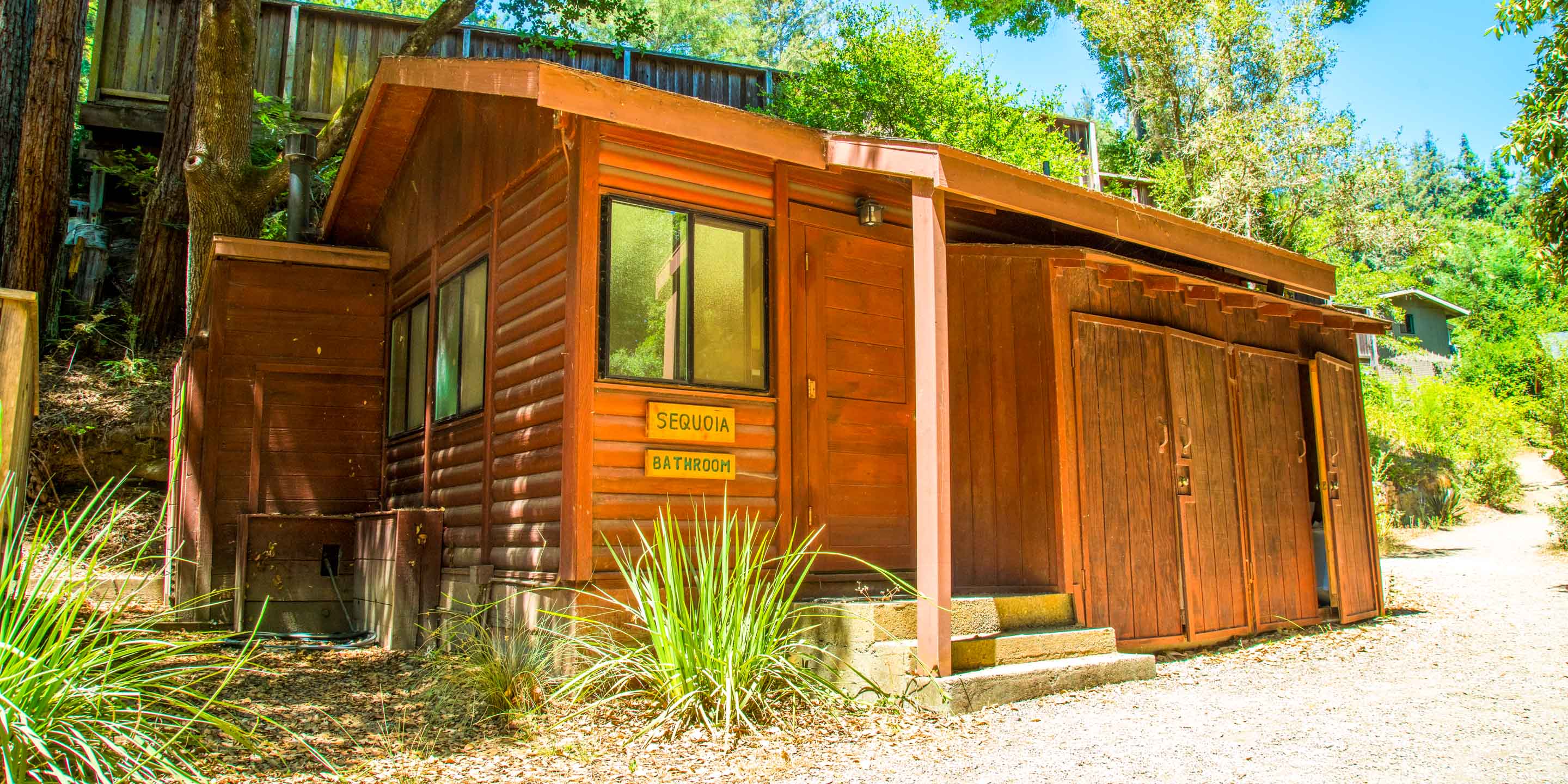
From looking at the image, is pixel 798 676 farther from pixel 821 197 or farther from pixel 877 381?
pixel 821 197

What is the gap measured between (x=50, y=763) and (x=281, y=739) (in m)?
1.60

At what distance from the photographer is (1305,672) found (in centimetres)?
675

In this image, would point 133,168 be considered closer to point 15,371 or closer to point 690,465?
point 690,465

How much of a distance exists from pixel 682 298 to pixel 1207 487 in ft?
13.7

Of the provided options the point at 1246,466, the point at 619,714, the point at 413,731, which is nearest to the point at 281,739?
the point at 413,731

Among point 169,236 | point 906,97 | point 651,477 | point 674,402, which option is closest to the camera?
point 651,477

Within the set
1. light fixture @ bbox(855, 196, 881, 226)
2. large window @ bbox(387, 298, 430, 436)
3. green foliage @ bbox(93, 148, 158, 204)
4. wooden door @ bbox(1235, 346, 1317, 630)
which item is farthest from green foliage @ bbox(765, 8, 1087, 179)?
light fixture @ bbox(855, 196, 881, 226)

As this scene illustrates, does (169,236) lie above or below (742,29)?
below

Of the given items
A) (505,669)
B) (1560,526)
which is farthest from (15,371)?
(1560,526)

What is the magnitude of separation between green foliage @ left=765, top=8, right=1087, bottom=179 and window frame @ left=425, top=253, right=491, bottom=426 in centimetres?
978

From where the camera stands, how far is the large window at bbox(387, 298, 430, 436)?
8484 mm

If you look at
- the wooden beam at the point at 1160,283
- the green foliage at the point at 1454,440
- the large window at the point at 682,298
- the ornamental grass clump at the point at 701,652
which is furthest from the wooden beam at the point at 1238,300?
the green foliage at the point at 1454,440

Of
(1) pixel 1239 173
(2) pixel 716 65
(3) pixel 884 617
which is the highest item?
(2) pixel 716 65

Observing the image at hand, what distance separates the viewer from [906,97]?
1752 centimetres
